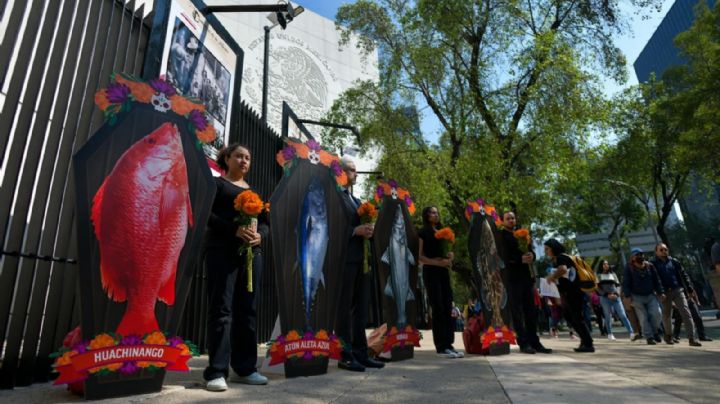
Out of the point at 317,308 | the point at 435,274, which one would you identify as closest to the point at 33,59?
the point at 317,308

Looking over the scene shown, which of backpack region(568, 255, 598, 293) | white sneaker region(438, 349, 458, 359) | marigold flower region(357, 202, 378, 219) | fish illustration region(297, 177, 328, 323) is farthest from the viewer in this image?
backpack region(568, 255, 598, 293)

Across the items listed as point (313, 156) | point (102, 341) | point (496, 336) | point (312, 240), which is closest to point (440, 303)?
point (496, 336)

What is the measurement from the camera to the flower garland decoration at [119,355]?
8.73 feet

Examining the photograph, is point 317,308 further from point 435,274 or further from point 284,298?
point 435,274

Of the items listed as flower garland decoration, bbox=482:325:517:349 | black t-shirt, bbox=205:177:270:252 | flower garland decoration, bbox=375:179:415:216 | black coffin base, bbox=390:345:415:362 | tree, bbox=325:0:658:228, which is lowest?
black coffin base, bbox=390:345:415:362

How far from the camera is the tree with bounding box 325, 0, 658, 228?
44.1 ft

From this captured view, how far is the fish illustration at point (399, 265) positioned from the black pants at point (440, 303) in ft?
1.11

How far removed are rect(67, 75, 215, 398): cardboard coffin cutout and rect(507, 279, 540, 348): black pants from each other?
4.71 m

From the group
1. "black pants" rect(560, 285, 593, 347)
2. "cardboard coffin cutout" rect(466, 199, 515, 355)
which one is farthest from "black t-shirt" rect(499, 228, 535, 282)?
"black pants" rect(560, 285, 593, 347)

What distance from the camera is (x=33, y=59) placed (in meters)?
3.55

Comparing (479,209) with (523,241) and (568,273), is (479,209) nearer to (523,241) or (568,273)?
(523,241)

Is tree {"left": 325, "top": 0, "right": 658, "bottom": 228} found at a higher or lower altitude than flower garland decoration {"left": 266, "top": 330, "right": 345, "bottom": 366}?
higher

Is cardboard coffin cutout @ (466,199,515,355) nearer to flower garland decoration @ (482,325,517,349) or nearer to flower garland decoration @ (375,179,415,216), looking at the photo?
flower garland decoration @ (482,325,517,349)

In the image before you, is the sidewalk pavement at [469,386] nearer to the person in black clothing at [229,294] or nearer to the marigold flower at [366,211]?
the person in black clothing at [229,294]
